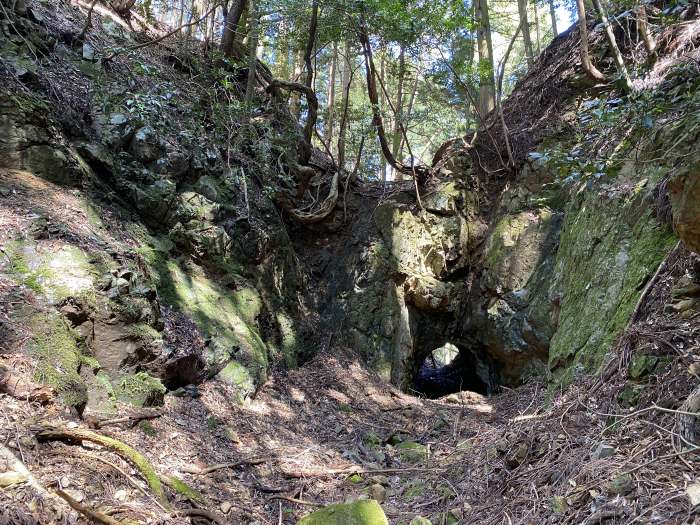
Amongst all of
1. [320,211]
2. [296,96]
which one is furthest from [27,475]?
[296,96]

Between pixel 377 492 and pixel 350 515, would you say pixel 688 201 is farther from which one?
pixel 377 492

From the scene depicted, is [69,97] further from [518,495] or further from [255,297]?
[518,495]

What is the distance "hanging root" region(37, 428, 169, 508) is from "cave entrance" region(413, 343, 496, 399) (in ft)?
26.0

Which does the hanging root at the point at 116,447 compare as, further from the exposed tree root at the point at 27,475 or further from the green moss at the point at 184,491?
the exposed tree root at the point at 27,475

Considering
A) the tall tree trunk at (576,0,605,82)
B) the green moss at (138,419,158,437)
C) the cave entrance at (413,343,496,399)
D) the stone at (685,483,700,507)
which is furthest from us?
the cave entrance at (413,343,496,399)

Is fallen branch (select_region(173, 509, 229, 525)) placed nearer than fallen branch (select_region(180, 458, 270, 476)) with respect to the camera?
Yes

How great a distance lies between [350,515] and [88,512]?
168 centimetres

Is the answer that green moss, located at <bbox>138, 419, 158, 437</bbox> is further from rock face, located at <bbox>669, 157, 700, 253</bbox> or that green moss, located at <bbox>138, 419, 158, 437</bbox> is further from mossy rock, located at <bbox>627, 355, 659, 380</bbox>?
rock face, located at <bbox>669, 157, 700, 253</bbox>

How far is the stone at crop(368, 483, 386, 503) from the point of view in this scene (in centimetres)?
442

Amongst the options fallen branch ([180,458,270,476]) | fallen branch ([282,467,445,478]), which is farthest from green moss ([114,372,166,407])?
fallen branch ([282,467,445,478])

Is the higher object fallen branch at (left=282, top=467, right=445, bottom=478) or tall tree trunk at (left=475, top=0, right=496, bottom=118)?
tall tree trunk at (left=475, top=0, right=496, bottom=118)

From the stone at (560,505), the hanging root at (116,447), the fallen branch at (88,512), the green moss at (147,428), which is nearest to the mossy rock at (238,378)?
the green moss at (147,428)

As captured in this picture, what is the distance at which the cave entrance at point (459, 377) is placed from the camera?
429 inches

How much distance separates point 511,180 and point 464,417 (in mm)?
5773
